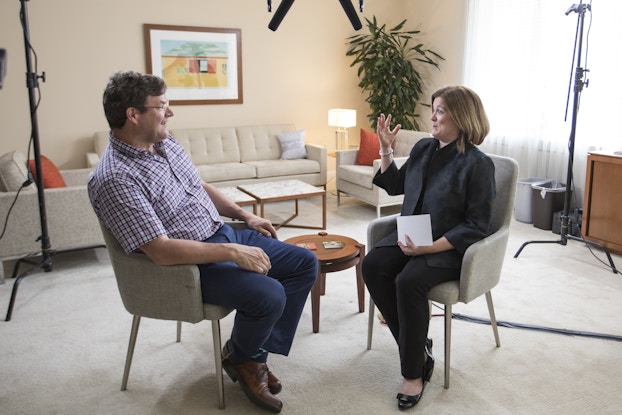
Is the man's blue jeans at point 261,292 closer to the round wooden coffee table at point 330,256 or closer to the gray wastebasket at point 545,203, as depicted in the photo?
the round wooden coffee table at point 330,256

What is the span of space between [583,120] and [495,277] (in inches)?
116

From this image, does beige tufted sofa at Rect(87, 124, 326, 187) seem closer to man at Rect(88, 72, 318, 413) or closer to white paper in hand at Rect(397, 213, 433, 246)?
man at Rect(88, 72, 318, 413)

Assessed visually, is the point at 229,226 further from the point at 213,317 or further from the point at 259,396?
the point at 259,396

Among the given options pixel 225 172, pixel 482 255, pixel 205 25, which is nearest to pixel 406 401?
pixel 482 255

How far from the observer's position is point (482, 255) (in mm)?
2205

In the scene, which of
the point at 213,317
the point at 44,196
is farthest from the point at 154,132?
the point at 44,196

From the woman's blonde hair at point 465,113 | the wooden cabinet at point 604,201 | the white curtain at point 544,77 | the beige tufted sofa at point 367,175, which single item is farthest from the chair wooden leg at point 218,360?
the white curtain at point 544,77

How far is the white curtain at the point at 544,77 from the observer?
4.45 metres

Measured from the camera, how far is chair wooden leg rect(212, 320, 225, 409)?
2078 millimetres

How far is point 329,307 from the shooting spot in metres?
3.06

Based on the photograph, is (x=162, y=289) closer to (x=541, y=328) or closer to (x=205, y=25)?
(x=541, y=328)

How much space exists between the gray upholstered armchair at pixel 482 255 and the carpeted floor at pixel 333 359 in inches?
6.8

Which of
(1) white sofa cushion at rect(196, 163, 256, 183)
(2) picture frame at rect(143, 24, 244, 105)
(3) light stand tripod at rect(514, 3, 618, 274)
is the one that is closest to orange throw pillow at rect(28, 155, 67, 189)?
(1) white sofa cushion at rect(196, 163, 256, 183)

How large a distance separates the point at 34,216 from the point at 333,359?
2.21 meters
